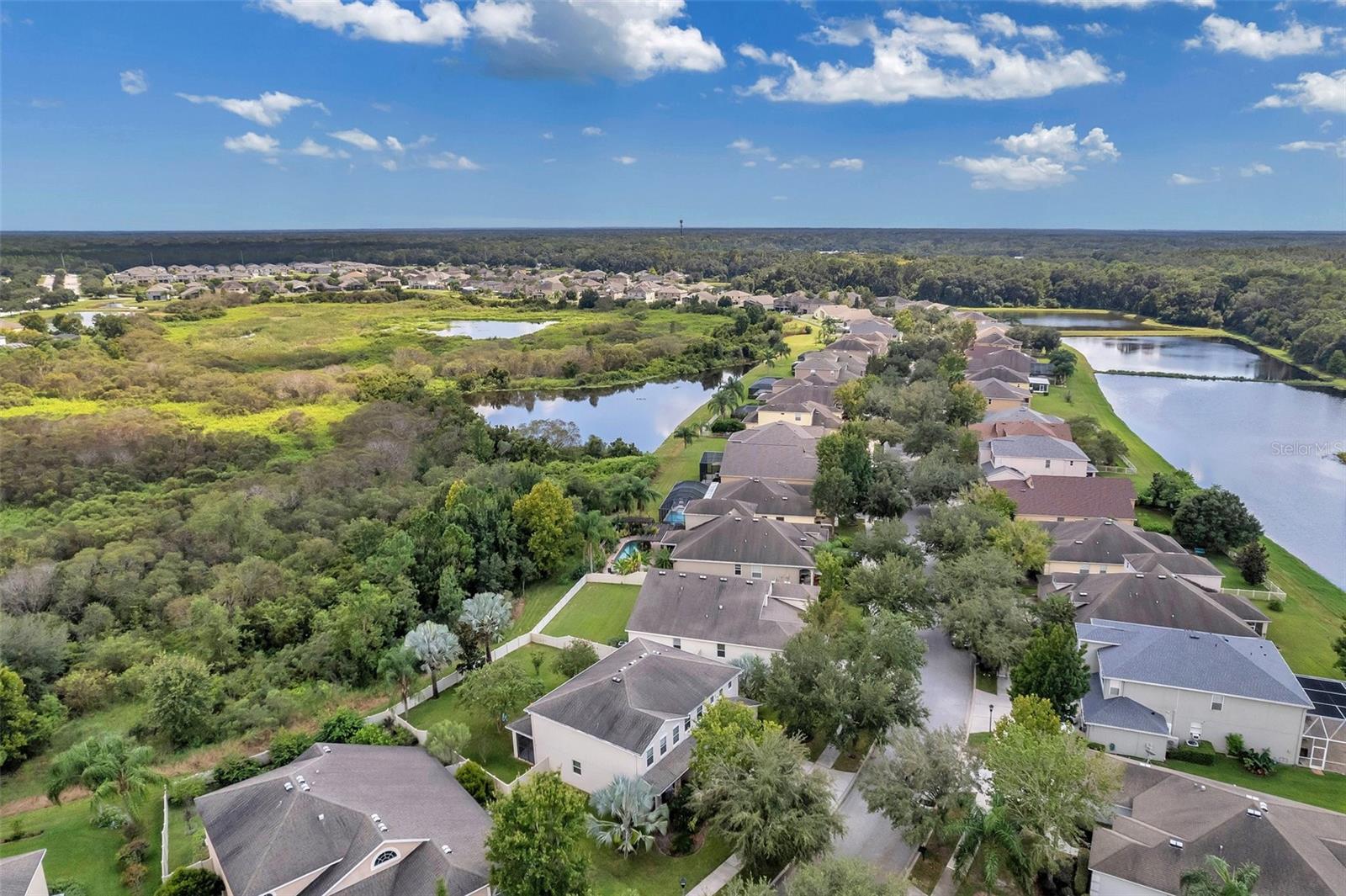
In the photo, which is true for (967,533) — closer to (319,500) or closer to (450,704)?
(450,704)

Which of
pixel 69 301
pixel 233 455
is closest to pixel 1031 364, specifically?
pixel 233 455

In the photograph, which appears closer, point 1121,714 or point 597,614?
point 1121,714

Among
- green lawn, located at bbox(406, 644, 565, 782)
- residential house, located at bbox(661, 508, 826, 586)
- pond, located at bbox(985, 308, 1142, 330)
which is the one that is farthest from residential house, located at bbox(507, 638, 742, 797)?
pond, located at bbox(985, 308, 1142, 330)

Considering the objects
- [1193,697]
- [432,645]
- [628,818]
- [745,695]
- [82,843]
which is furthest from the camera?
[432,645]

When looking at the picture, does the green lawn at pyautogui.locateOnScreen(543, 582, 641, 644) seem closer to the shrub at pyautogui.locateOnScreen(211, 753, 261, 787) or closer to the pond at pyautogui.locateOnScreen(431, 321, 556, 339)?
the shrub at pyautogui.locateOnScreen(211, 753, 261, 787)

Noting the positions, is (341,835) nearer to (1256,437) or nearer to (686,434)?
(686,434)

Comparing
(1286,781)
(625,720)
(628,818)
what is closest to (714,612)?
(625,720)
